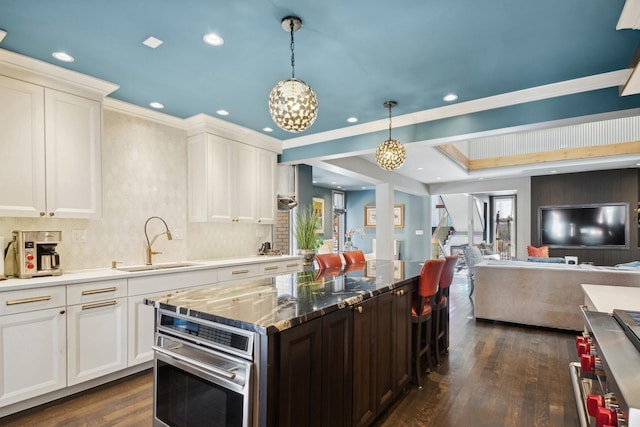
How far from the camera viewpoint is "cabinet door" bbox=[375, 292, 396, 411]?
2188mm

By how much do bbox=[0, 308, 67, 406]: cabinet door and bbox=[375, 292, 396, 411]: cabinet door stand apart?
2.37m

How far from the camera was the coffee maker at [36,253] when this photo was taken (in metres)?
2.55

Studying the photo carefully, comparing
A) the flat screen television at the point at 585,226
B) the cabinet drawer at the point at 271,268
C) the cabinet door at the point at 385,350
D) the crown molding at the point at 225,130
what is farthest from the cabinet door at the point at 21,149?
the flat screen television at the point at 585,226

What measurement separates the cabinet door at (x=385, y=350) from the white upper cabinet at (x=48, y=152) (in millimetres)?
2639

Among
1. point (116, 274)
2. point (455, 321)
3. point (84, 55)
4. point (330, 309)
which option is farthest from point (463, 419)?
point (84, 55)

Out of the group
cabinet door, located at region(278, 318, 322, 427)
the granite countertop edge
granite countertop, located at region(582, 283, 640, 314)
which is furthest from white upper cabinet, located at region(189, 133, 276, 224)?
granite countertop, located at region(582, 283, 640, 314)

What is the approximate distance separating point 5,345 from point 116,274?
2.62ft

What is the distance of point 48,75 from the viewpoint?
2662 millimetres

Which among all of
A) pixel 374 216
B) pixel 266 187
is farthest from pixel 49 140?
pixel 374 216

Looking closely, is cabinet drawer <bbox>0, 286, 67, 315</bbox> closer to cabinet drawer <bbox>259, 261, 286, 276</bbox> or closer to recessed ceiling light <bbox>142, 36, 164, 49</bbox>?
recessed ceiling light <bbox>142, 36, 164, 49</bbox>

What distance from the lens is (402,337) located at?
2.56m

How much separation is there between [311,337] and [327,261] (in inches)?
72.3

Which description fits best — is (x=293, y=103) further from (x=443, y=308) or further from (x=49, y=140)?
(x=443, y=308)

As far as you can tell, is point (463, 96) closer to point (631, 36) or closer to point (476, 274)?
point (631, 36)
